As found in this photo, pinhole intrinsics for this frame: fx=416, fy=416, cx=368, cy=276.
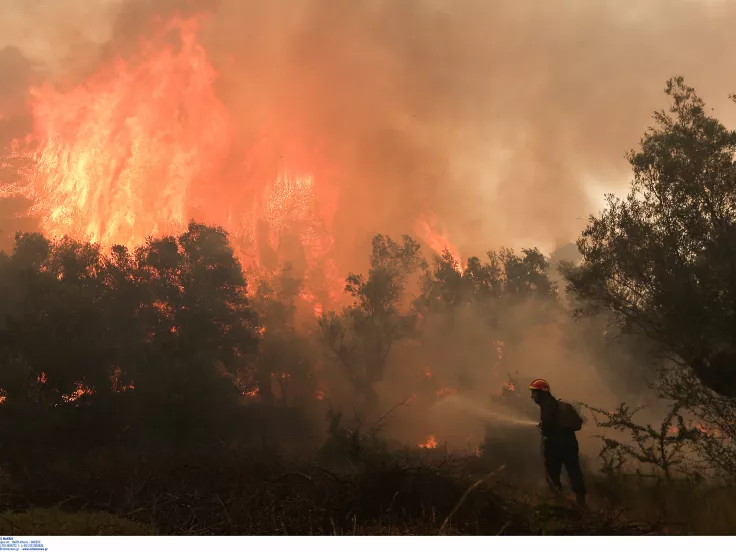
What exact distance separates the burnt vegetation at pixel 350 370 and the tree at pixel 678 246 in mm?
59

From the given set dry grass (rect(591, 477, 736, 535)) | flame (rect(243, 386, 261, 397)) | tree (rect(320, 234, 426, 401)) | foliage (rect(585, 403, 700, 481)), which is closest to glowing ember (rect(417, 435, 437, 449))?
tree (rect(320, 234, 426, 401))

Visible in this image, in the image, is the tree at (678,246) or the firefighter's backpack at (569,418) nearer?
the firefighter's backpack at (569,418)

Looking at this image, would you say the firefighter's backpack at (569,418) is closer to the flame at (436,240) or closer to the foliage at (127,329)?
the foliage at (127,329)

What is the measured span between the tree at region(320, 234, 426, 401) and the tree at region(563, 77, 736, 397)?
19423mm

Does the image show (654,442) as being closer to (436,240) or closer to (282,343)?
(436,240)

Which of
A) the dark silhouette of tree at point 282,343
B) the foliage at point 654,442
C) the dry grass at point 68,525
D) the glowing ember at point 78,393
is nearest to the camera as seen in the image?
the dry grass at point 68,525

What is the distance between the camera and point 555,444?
833 centimetres

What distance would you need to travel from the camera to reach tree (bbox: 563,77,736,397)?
11.9 meters

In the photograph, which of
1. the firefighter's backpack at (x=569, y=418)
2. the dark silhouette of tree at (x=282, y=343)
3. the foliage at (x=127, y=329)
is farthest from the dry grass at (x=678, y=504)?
the dark silhouette of tree at (x=282, y=343)

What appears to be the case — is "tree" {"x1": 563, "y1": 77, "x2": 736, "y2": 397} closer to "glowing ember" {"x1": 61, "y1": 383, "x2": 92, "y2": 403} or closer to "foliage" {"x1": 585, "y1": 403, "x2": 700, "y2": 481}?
"foliage" {"x1": 585, "y1": 403, "x2": 700, "y2": 481}

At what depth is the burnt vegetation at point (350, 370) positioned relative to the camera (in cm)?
719

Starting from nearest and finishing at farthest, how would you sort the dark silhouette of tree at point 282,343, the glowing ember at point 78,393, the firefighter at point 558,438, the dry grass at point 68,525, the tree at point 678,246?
the dry grass at point 68,525 → the firefighter at point 558,438 → the tree at point 678,246 → the glowing ember at point 78,393 → the dark silhouette of tree at point 282,343
